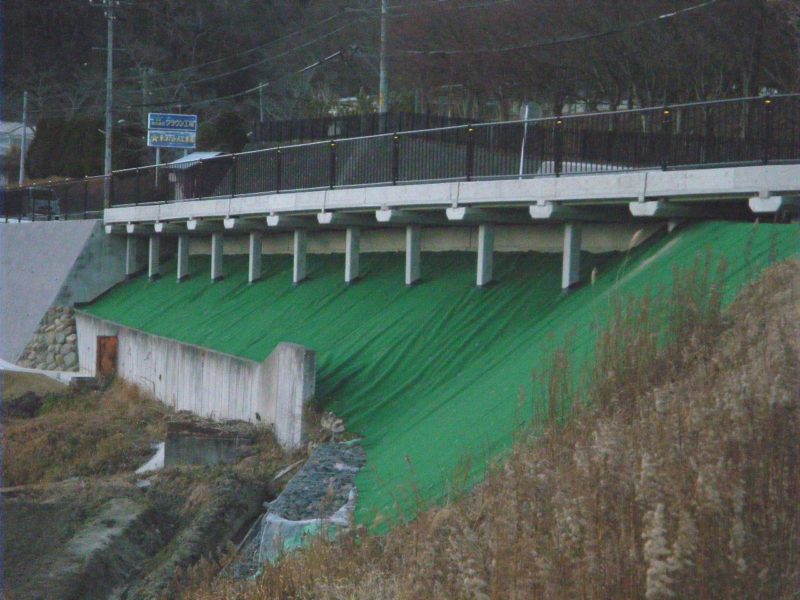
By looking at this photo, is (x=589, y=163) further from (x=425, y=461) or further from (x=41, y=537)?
(x=41, y=537)

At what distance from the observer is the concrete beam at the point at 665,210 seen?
→ 1442 centimetres

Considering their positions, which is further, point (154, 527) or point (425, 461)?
point (154, 527)

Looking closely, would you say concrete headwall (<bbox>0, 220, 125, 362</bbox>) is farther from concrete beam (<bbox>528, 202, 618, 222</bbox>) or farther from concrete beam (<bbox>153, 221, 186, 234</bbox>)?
concrete beam (<bbox>528, 202, 618, 222</bbox>)

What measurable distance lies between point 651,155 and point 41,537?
9.58 meters

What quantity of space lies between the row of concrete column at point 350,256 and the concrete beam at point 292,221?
176 mm

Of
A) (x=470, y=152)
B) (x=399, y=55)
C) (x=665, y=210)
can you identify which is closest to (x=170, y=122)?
(x=399, y=55)

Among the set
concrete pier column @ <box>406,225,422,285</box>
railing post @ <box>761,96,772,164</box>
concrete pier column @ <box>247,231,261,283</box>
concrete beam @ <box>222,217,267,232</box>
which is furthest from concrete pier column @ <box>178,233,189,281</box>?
railing post @ <box>761,96,772,164</box>

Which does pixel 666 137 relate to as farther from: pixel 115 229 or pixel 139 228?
pixel 115 229

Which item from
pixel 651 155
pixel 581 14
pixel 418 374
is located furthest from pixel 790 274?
pixel 581 14

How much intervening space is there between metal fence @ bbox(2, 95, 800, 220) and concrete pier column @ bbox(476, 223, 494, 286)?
860mm

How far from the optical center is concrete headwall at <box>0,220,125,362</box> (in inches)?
1284

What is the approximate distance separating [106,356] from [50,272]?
23.8 feet

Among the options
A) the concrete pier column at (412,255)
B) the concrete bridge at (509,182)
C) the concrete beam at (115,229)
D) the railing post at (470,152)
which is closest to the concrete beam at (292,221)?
the concrete bridge at (509,182)

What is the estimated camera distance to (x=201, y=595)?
9.66 m
